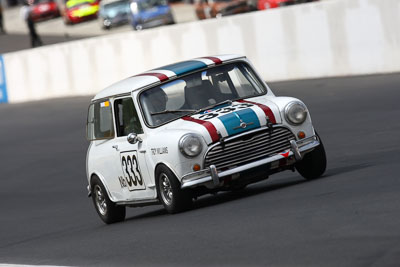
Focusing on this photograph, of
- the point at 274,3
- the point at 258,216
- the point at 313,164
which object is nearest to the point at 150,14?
the point at 274,3

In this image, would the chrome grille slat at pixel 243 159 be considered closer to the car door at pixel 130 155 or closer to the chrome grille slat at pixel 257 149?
the chrome grille slat at pixel 257 149

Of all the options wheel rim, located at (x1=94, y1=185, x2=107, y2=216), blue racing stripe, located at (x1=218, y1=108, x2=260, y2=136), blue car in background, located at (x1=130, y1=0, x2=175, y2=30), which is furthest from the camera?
blue car in background, located at (x1=130, y1=0, x2=175, y2=30)

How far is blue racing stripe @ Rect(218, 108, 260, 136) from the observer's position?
34.0 ft

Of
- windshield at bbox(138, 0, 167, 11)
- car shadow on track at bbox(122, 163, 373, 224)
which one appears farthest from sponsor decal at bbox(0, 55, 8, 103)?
car shadow on track at bbox(122, 163, 373, 224)

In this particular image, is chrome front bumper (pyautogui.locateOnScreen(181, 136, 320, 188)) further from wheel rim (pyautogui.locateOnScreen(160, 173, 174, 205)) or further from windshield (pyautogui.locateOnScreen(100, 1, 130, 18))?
windshield (pyautogui.locateOnScreen(100, 1, 130, 18))

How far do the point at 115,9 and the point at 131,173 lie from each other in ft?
121

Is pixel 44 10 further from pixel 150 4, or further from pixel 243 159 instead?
pixel 243 159

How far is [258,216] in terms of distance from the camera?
9148 mm

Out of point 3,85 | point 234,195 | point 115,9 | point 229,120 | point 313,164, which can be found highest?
point 229,120

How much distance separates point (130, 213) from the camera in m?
13.7

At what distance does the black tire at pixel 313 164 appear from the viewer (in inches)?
432

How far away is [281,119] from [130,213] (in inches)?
147

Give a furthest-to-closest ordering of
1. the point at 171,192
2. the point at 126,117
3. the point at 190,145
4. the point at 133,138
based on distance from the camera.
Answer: the point at 126,117
the point at 133,138
the point at 171,192
the point at 190,145

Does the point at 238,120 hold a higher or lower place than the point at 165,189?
higher
